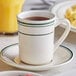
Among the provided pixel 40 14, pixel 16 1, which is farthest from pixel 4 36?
pixel 40 14

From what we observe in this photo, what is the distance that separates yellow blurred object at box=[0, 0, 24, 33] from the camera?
0.84m

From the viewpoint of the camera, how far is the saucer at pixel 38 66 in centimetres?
63

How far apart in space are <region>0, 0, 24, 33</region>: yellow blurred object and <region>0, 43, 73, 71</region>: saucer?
126mm

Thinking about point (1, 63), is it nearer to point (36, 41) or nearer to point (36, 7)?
point (36, 41)

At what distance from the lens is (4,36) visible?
0.86 m

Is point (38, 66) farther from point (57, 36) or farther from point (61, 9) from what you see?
point (61, 9)

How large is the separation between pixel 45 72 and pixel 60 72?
0.03 metres

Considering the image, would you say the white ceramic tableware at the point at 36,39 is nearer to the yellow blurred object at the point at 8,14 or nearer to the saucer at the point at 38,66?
the saucer at the point at 38,66

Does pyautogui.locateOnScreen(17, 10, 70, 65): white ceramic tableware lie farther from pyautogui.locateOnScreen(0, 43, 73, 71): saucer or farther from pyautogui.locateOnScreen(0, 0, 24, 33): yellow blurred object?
pyautogui.locateOnScreen(0, 0, 24, 33): yellow blurred object

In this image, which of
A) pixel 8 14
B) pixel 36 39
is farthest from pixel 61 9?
pixel 36 39

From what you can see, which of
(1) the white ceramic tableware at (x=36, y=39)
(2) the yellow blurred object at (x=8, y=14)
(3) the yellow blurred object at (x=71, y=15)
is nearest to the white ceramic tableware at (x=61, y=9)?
(3) the yellow blurred object at (x=71, y=15)

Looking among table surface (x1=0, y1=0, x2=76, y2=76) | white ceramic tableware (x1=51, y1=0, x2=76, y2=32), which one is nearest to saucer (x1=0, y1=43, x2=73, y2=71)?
table surface (x1=0, y1=0, x2=76, y2=76)

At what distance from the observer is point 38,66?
2.09 ft

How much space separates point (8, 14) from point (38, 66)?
0.87 feet
